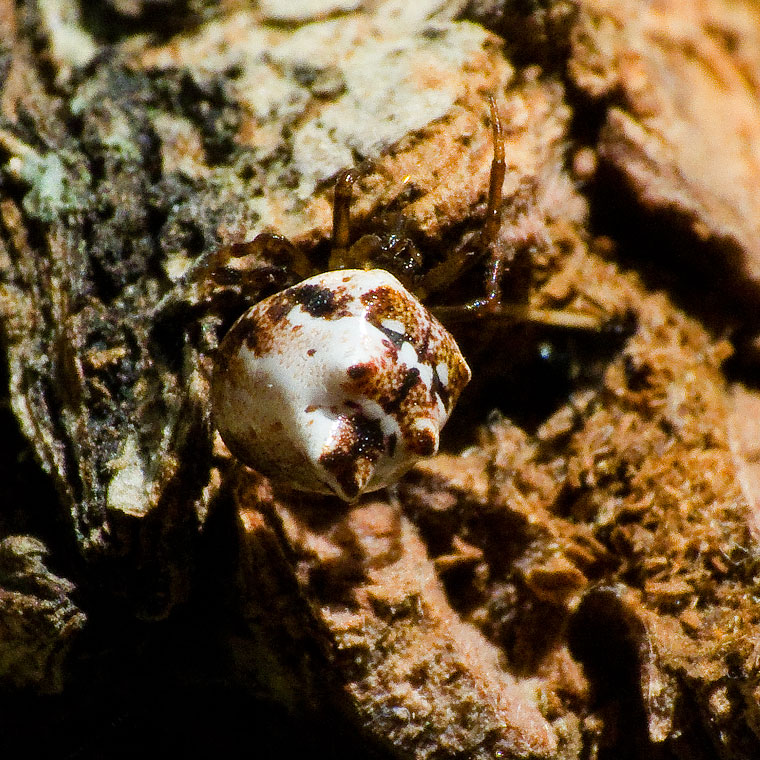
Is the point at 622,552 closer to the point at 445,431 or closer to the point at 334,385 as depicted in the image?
the point at 445,431

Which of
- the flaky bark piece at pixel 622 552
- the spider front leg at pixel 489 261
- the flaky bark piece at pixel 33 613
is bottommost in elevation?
the flaky bark piece at pixel 622 552

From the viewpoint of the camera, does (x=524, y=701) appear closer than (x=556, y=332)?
Yes

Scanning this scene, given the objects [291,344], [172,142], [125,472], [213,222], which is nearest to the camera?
[291,344]

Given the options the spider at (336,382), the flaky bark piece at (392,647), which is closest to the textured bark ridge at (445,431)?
the flaky bark piece at (392,647)

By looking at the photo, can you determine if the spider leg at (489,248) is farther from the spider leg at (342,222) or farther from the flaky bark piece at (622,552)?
the flaky bark piece at (622,552)

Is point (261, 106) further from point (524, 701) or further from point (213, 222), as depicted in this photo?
point (524, 701)

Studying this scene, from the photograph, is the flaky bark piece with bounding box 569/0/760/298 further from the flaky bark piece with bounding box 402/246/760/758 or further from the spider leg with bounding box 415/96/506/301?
the spider leg with bounding box 415/96/506/301

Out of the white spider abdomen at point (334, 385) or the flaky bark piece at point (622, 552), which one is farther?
the flaky bark piece at point (622, 552)

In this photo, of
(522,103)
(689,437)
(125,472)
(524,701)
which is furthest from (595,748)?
(522,103)
